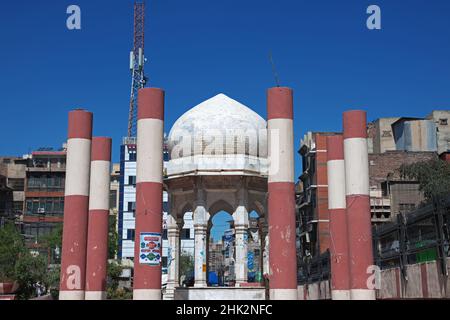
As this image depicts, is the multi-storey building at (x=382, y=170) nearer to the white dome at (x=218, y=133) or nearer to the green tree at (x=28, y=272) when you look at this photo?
the green tree at (x=28, y=272)

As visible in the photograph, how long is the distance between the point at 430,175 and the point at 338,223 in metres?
41.3

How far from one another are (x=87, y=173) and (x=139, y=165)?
4265 mm

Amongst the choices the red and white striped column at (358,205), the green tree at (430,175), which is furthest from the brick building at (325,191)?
the red and white striped column at (358,205)

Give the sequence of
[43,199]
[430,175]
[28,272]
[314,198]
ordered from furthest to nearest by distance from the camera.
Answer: [43,199]
[314,198]
[430,175]
[28,272]

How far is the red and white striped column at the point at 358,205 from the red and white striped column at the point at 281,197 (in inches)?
146

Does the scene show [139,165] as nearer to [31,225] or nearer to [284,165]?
[284,165]

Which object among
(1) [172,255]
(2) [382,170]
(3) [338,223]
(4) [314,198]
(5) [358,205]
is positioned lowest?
(1) [172,255]

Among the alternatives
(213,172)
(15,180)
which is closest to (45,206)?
(15,180)

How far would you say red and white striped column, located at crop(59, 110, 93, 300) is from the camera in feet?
94.7

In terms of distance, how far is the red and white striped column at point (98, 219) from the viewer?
31.5 m

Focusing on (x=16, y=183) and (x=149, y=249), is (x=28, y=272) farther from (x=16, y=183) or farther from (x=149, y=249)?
(x=16, y=183)

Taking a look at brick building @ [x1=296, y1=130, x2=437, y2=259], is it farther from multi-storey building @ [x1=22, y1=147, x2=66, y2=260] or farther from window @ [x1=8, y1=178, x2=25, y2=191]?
window @ [x1=8, y1=178, x2=25, y2=191]

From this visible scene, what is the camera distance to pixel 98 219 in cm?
3262

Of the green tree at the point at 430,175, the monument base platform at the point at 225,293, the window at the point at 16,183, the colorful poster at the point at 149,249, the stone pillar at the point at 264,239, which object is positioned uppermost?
the window at the point at 16,183
